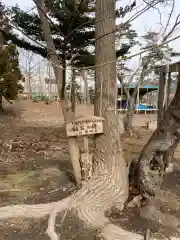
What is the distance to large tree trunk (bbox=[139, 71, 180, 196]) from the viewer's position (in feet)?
8.21

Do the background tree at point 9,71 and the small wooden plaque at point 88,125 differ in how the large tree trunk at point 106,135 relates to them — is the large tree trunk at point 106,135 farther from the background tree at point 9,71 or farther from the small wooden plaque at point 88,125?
the background tree at point 9,71

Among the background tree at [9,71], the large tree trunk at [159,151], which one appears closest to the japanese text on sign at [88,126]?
the large tree trunk at [159,151]

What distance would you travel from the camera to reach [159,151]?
2.55 meters

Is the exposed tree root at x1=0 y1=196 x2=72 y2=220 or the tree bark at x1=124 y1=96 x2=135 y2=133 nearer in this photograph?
the exposed tree root at x1=0 y1=196 x2=72 y2=220

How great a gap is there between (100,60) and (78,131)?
706mm

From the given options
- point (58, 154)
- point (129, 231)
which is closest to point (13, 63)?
point (58, 154)

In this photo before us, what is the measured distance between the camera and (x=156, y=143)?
101 inches

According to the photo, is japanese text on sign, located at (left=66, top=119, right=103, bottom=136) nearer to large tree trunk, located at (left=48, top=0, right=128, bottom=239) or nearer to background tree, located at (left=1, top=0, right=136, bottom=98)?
large tree trunk, located at (left=48, top=0, right=128, bottom=239)

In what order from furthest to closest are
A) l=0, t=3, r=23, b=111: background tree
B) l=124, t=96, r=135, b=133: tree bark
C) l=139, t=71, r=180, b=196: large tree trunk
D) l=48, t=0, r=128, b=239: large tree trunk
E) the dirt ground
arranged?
l=0, t=3, r=23, b=111: background tree → l=124, t=96, r=135, b=133: tree bark → l=48, t=0, r=128, b=239: large tree trunk → l=139, t=71, r=180, b=196: large tree trunk → the dirt ground

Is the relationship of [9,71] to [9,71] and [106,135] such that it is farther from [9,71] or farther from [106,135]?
[106,135]

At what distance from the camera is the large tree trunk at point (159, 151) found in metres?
2.50

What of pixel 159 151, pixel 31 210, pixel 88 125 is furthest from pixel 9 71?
pixel 159 151

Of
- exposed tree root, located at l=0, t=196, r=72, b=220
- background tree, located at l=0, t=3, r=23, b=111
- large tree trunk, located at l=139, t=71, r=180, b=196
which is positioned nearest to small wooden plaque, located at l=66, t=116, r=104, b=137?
large tree trunk, located at l=139, t=71, r=180, b=196

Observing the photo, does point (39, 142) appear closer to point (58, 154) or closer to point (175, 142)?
point (58, 154)
